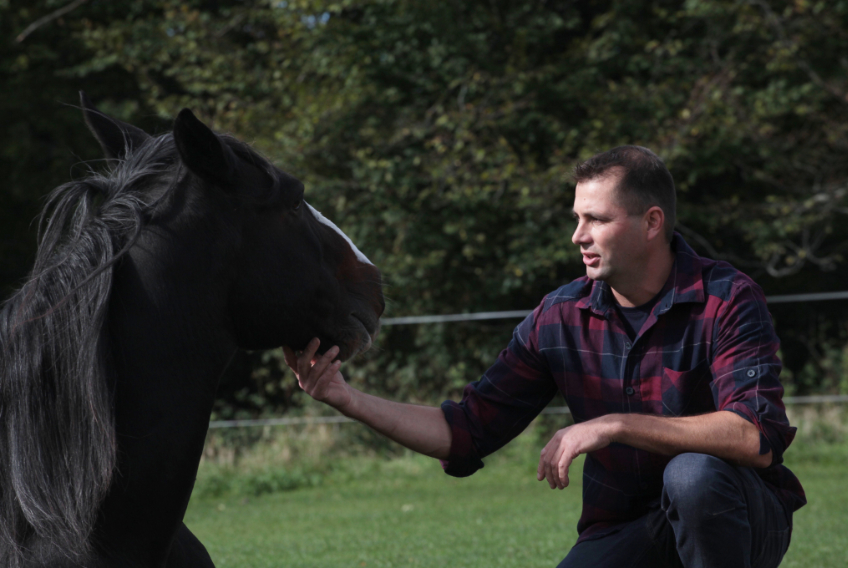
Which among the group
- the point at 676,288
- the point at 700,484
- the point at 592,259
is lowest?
the point at 700,484

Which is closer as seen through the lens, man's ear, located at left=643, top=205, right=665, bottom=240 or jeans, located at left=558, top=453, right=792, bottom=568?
jeans, located at left=558, top=453, right=792, bottom=568

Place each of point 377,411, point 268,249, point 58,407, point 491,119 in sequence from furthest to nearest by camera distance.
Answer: point 491,119 < point 377,411 < point 268,249 < point 58,407

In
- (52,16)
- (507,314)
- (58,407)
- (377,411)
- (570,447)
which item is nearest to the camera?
(58,407)

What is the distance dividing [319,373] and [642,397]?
1.04 metres

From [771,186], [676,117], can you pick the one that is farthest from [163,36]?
[771,186]

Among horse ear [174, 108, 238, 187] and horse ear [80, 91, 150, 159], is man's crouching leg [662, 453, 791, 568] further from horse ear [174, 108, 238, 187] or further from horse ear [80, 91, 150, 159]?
horse ear [80, 91, 150, 159]

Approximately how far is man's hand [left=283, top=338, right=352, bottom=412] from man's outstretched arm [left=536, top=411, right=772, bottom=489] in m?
0.62

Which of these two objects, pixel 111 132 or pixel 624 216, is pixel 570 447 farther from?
pixel 111 132

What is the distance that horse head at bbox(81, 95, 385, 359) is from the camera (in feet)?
6.37

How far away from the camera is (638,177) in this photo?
2625 millimetres

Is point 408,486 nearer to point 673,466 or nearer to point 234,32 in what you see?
point 673,466

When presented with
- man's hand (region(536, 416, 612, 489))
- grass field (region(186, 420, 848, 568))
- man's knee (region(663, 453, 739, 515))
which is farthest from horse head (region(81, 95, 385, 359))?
grass field (region(186, 420, 848, 568))

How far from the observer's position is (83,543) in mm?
1809

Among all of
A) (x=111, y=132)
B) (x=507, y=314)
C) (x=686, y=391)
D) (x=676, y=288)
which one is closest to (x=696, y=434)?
(x=686, y=391)
